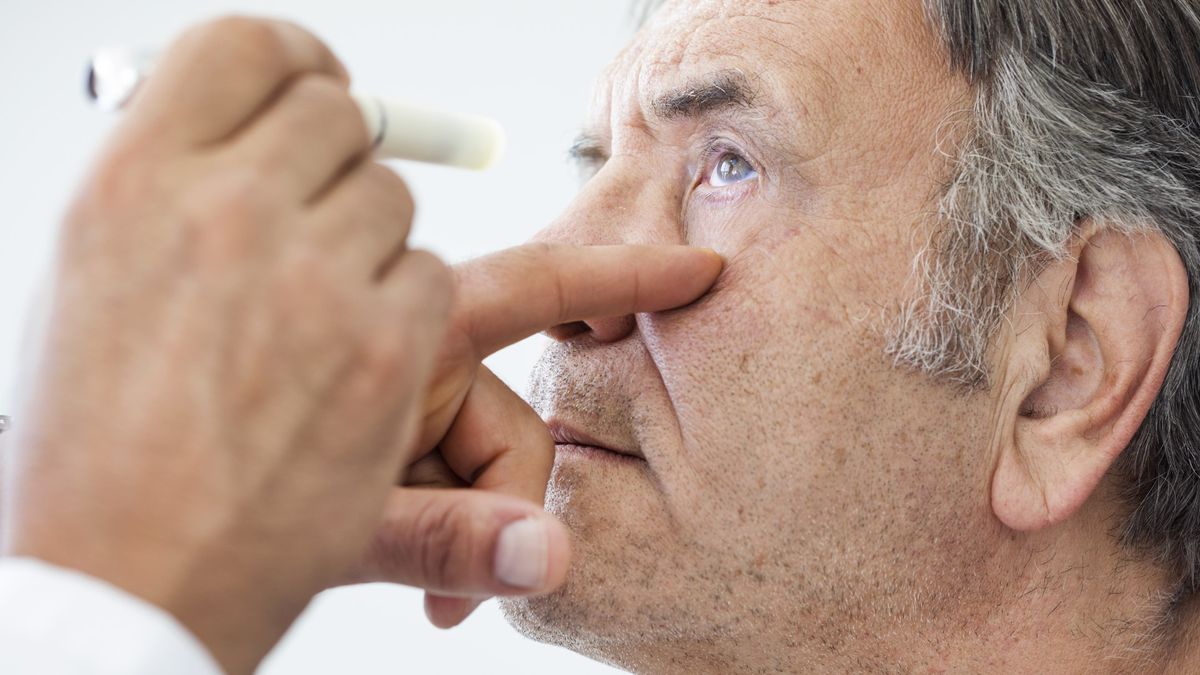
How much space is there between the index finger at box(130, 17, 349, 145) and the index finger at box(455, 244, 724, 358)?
0.39 meters

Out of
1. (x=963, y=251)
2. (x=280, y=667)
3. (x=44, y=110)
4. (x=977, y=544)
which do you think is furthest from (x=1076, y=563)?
(x=44, y=110)

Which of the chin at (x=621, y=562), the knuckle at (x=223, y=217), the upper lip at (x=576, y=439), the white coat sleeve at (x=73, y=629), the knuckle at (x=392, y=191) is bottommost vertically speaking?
the chin at (x=621, y=562)

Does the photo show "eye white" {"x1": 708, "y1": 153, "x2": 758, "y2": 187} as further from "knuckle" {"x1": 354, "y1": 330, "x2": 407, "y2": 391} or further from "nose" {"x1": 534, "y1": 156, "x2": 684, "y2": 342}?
"knuckle" {"x1": 354, "y1": 330, "x2": 407, "y2": 391}

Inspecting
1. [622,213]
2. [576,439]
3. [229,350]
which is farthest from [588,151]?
[229,350]

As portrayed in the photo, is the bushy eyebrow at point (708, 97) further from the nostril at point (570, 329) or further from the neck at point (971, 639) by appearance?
the neck at point (971, 639)

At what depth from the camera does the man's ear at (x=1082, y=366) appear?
1.32 m

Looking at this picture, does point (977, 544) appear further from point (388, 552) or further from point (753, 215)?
point (388, 552)

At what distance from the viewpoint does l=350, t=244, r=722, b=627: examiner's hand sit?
3.06 feet

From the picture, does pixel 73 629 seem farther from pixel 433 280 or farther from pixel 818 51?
pixel 818 51

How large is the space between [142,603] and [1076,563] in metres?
1.11

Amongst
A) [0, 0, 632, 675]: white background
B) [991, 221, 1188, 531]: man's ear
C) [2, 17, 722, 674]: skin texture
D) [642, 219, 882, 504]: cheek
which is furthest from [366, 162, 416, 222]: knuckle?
[0, 0, 632, 675]: white background

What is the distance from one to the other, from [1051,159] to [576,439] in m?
0.65

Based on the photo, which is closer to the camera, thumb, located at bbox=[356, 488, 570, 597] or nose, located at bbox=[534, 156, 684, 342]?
thumb, located at bbox=[356, 488, 570, 597]

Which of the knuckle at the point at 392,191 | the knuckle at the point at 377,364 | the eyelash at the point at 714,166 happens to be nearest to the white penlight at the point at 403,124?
the knuckle at the point at 392,191
